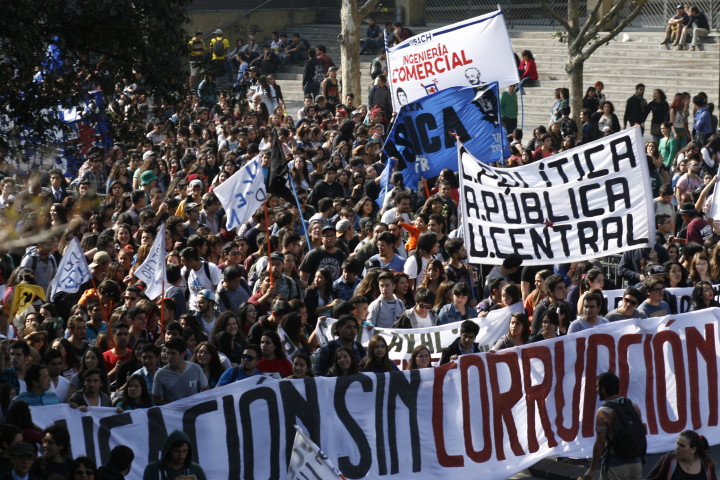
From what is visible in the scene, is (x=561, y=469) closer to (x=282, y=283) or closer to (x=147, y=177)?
(x=282, y=283)

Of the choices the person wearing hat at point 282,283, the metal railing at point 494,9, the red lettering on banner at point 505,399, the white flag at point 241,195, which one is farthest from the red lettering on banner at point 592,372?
the metal railing at point 494,9

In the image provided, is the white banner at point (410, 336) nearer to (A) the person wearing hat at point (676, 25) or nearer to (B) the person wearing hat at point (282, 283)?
(B) the person wearing hat at point (282, 283)

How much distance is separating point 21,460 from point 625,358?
5.08 meters

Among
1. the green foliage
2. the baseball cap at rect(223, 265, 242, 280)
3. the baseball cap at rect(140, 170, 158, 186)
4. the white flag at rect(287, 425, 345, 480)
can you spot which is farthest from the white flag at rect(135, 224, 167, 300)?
the baseball cap at rect(140, 170, 158, 186)

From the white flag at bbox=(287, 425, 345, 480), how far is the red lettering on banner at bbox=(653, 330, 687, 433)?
4.28 m

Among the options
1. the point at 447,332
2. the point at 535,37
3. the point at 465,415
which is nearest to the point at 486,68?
the point at 447,332

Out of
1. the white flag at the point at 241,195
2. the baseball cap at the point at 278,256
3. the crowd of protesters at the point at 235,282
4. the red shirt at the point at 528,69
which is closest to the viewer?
the crowd of protesters at the point at 235,282

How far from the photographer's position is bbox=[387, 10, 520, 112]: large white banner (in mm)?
19141

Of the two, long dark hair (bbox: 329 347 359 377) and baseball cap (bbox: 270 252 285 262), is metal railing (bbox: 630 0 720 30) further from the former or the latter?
long dark hair (bbox: 329 347 359 377)

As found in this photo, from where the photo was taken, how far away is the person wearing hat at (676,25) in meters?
30.5

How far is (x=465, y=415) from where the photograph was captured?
11.0 meters

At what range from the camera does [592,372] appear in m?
Result: 11.4

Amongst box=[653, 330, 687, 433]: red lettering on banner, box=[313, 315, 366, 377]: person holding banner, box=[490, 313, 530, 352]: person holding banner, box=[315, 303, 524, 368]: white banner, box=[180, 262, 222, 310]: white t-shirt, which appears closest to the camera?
box=[313, 315, 366, 377]: person holding banner

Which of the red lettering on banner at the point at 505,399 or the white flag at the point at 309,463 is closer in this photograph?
the white flag at the point at 309,463
